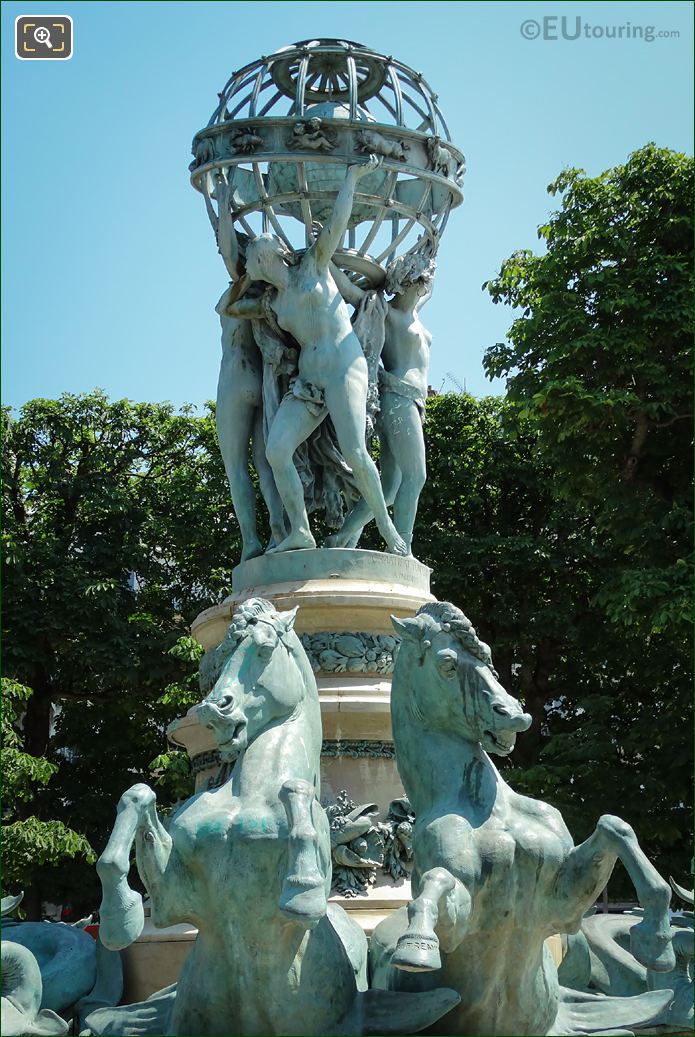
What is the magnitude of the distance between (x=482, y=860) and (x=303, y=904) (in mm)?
793

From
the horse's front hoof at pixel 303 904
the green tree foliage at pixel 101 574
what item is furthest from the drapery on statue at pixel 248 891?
the green tree foliage at pixel 101 574

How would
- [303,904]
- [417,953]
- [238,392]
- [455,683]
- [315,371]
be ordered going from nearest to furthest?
1. [417,953]
2. [303,904]
3. [455,683]
4. [315,371]
5. [238,392]

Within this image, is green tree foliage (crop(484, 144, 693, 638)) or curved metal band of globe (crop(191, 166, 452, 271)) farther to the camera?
green tree foliage (crop(484, 144, 693, 638))

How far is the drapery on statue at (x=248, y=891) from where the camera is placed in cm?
491

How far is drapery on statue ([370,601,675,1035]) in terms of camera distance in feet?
16.5

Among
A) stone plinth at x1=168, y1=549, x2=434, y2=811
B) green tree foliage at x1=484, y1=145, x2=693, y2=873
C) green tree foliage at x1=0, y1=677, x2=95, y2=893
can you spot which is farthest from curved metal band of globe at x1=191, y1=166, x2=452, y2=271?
green tree foliage at x1=0, y1=677, x2=95, y2=893

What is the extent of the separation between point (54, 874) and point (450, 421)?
9.06 metres

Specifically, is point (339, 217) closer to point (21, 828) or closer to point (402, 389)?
point (402, 389)

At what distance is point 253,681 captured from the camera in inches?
213

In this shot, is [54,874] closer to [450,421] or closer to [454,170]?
[450,421]

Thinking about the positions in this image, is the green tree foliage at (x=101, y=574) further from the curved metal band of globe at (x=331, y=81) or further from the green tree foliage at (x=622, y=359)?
the curved metal band of globe at (x=331, y=81)

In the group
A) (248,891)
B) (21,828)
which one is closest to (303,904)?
(248,891)

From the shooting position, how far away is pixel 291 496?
8.63m

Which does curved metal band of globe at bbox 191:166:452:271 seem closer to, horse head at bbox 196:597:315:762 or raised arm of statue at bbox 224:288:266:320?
raised arm of statue at bbox 224:288:266:320
